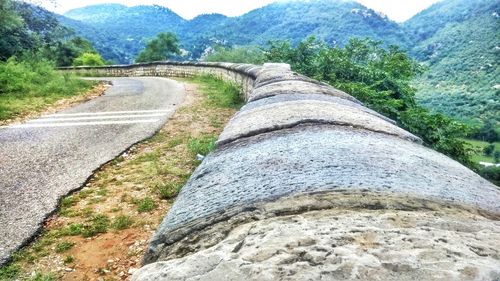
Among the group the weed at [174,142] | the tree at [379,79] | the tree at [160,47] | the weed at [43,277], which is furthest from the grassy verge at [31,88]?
the tree at [160,47]

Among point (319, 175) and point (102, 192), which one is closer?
point (319, 175)

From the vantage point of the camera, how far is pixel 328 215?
3.43ft

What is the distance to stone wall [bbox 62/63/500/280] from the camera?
81 cm

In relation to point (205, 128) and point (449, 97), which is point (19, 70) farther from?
point (449, 97)

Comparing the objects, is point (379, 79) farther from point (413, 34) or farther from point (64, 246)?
point (413, 34)

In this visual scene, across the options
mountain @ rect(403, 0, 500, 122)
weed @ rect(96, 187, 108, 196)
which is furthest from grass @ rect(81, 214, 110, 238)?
mountain @ rect(403, 0, 500, 122)

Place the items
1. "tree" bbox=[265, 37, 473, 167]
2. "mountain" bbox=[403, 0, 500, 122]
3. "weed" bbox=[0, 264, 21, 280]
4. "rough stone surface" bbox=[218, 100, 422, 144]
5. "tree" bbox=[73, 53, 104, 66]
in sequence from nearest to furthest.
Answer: "rough stone surface" bbox=[218, 100, 422, 144] → "weed" bbox=[0, 264, 21, 280] → "tree" bbox=[265, 37, 473, 167] → "tree" bbox=[73, 53, 104, 66] → "mountain" bbox=[403, 0, 500, 122]

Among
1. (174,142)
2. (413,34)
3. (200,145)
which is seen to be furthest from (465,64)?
(200,145)

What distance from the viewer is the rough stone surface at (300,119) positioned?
78.4 inches

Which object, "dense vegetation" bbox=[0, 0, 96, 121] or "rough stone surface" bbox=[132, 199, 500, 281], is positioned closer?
"rough stone surface" bbox=[132, 199, 500, 281]

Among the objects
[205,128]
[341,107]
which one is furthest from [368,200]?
[205,128]

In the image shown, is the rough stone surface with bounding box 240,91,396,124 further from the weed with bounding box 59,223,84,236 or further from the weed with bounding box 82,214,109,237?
the weed with bounding box 59,223,84,236

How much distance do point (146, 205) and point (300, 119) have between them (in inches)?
67.2

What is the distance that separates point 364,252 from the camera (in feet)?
2.75
